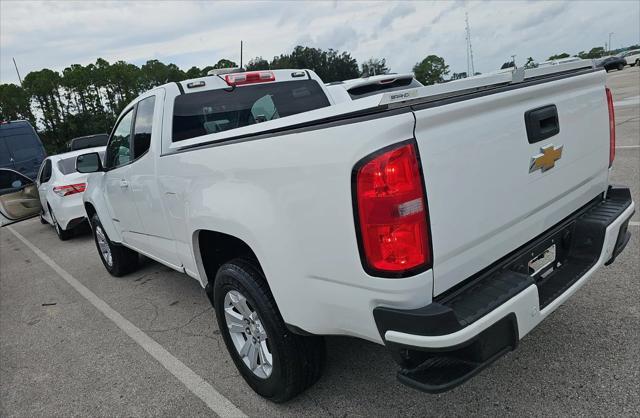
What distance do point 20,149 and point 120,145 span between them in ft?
36.0

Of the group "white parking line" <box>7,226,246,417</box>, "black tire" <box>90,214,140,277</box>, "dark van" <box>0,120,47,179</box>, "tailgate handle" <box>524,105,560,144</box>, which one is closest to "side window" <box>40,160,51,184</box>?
"black tire" <box>90,214,140,277</box>

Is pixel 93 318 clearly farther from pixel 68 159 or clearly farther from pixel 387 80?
pixel 387 80

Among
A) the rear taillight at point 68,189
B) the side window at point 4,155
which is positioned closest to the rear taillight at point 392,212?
the rear taillight at point 68,189

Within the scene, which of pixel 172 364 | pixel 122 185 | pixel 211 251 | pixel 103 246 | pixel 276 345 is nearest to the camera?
pixel 276 345

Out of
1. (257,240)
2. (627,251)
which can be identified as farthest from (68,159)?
(627,251)

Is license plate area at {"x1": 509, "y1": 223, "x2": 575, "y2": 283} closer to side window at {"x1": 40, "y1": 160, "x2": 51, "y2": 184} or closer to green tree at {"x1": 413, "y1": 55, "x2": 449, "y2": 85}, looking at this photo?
side window at {"x1": 40, "y1": 160, "x2": 51, "y2": 184}

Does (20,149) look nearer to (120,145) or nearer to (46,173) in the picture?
(46,173)

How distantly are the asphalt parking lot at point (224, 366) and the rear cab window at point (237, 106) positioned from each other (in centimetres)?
162

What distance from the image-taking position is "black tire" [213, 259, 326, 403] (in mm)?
2371

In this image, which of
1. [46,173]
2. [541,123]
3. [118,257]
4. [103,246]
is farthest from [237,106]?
[46,173]

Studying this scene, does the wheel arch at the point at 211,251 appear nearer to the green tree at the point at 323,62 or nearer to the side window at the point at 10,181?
the side window at the point at 10,181

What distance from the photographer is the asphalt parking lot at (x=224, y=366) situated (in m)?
2.44

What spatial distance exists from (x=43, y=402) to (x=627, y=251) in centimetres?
457

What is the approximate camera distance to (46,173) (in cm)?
842
